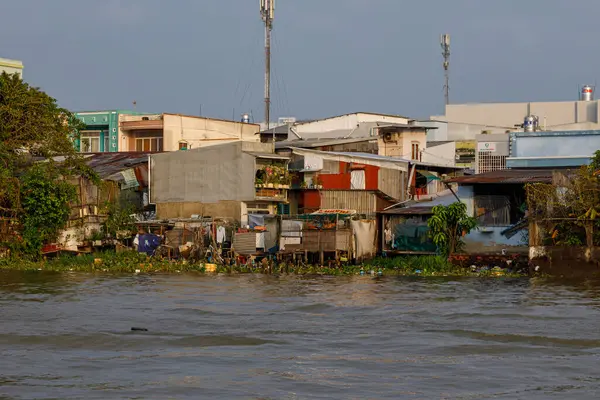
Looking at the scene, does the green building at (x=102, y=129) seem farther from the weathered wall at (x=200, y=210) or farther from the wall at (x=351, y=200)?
the wall at (x=351, y=200)

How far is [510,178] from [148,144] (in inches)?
739

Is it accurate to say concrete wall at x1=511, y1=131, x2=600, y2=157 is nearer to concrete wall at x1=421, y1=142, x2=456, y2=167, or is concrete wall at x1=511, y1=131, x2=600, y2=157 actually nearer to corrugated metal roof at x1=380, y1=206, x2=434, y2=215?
corrugated metal roof at x1=380, y1=206, x2=434, y2=215

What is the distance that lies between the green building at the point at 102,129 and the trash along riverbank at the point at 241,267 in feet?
37.8

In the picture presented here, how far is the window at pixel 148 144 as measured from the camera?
4300 centimetres

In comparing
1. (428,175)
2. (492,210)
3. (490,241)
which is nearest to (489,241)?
(490,241)

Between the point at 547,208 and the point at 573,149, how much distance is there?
17.7 ft

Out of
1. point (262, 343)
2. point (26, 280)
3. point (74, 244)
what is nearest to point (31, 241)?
point (74, 244)

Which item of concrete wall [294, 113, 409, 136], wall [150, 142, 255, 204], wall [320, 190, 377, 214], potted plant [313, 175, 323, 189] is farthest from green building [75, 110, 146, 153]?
wall [320, 190, 377, 214]

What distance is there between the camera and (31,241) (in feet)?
107

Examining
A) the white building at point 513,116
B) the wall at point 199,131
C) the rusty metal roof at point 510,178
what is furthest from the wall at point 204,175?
the white building at point 513,116

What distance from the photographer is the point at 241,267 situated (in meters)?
30.1

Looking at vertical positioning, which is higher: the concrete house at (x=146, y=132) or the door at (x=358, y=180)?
the concrete house at (x=146, y=132)

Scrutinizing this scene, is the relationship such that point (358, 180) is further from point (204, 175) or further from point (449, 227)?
point (449, 227)

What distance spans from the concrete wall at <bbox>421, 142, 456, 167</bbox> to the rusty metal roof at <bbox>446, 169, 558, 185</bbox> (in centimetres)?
782
